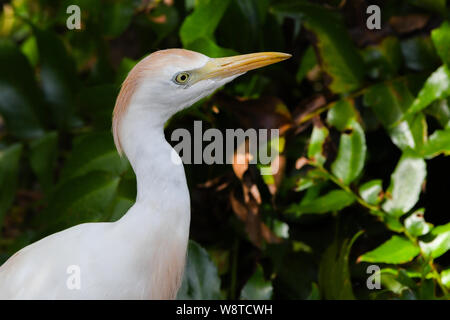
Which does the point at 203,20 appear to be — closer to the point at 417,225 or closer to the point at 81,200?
the point at 81,200

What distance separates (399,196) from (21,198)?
145cm

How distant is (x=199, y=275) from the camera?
133 centimetres

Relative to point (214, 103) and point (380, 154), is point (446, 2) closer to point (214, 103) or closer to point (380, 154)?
point (380, 154)

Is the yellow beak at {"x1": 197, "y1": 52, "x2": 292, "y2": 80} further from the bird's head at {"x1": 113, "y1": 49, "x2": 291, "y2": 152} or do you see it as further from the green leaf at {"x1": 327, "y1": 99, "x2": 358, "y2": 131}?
the green leaf at {"x1": 327, "y1": 99, "x2": 358, "y2": 131}

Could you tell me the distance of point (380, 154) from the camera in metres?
1.55

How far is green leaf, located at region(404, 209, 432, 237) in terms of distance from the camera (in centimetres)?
122

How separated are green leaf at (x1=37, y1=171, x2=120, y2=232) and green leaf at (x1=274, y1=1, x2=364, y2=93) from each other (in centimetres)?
54

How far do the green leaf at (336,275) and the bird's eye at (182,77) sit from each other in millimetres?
495

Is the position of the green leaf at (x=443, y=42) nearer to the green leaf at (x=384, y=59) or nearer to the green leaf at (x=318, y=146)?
the green leaf at (x=384, y=59)

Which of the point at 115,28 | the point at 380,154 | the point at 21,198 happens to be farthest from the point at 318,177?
the point at 21,198

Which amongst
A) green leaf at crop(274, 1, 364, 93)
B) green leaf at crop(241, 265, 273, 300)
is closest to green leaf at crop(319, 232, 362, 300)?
green leaf at crop(241, 265, 273, 300)

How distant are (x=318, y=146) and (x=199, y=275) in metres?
0.37
